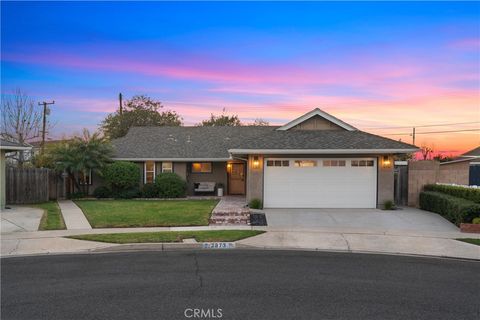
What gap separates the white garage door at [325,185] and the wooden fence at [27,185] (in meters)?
12.8

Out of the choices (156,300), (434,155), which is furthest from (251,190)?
(434,155)

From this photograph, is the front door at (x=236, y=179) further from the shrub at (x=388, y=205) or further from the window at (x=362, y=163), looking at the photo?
the shrub at (x=388, y=205)

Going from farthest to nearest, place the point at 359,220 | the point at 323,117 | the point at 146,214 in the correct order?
the point at 323,117 → the point at 146,214 → the point at 359,220

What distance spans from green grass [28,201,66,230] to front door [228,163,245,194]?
10.4 m

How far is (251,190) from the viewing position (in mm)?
17781

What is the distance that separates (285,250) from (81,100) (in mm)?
24567

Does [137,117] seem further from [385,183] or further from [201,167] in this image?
[385,183]

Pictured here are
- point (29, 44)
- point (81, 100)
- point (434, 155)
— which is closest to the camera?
point (29, 44)

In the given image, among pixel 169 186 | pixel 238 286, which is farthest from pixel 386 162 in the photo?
pixel 238 286

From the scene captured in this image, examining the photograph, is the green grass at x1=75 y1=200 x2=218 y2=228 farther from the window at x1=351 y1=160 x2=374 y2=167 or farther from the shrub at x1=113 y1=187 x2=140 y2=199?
the window at x1=351 y1=160 x2=374 y2=167

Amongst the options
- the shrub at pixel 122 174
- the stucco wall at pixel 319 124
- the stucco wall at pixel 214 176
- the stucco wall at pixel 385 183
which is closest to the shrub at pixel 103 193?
the shrub at pixel 122 174

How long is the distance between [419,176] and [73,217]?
16.2 m

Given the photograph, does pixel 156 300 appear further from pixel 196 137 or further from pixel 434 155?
pixel 434 155

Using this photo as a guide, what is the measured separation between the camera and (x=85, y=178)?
23375 mm
